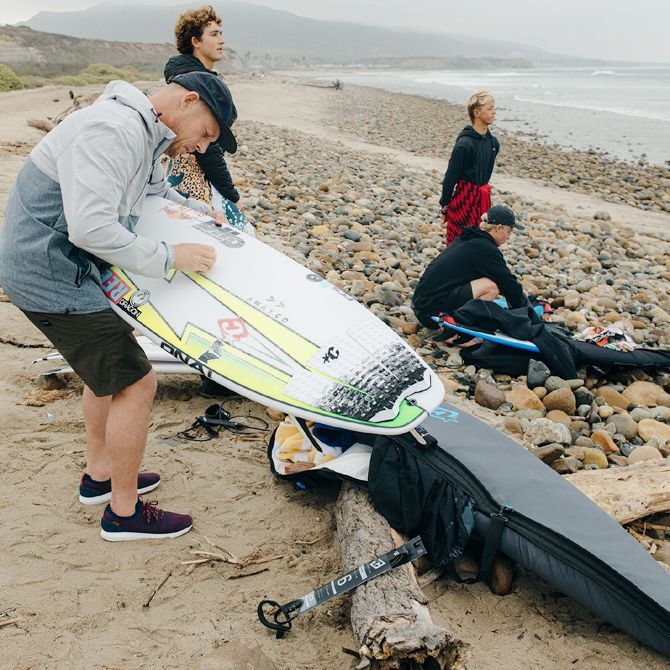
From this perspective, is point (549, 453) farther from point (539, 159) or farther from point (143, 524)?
point (539, 159)

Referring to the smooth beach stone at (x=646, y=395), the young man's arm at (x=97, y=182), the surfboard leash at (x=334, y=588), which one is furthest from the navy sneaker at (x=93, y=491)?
the smooth beach stone at (x=646, y=395)

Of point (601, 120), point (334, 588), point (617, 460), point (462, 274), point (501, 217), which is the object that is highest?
point (601, 120)

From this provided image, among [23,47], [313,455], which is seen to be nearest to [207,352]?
[313,455]

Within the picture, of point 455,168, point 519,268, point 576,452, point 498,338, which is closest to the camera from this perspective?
point 576,452

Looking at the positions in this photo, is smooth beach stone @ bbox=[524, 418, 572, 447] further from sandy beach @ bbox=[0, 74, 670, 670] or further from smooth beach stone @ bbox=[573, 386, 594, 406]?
smooth beach stone @ bbox=[573, 386, 594, 406]

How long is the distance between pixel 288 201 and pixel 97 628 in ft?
23.6

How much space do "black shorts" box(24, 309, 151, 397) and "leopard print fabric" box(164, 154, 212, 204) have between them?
187 cm

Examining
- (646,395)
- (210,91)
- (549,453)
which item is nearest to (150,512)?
(210,91)

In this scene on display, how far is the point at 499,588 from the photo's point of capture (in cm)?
240

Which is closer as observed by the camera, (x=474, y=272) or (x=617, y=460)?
(x=617, y=460)

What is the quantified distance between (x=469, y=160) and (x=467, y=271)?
3.80ft

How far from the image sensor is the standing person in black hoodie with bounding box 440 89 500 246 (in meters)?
5.44

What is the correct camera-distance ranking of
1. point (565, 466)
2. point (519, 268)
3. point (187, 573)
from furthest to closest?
point (519, 268) → point (565, 466) → point (187, 573)

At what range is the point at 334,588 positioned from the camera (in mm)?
2166
